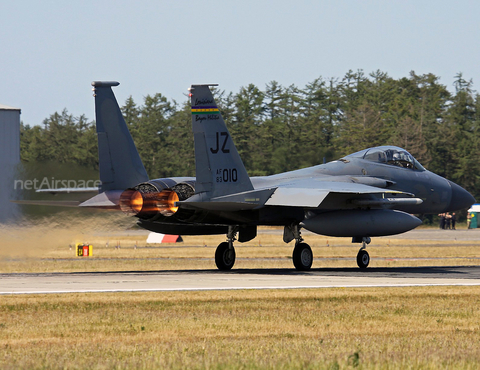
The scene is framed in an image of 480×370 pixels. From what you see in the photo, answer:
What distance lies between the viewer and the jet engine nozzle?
22.1 m

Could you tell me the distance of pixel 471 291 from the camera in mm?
16172

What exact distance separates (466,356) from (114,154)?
15868mm

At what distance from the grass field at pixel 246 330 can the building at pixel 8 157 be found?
636 centimetres

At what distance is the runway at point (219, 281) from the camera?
16.9m

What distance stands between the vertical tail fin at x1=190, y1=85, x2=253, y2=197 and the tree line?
4384 centimetres

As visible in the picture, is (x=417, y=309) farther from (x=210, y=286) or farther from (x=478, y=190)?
(x=478, y=190)

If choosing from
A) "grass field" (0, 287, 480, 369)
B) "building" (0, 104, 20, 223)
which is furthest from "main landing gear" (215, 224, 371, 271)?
"grass field" (0, 287, 480, 369)

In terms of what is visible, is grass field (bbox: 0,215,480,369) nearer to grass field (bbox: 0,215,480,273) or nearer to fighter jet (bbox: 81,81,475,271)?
fighter jet (bbox: 81,81,475,271)

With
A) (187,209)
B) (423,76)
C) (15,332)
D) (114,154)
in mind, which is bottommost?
(15,332)

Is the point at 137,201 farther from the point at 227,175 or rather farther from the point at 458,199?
the point at 458,199

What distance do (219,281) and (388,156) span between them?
9.82 meters

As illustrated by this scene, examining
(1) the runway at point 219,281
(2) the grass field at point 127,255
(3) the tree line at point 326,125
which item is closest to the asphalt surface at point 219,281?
(1) the runway at point 219,281

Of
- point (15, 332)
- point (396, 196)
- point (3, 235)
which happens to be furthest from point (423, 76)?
point (15, 332)

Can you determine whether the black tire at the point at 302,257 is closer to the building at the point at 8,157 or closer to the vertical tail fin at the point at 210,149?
the vertical tail fin at the point at 210,149
